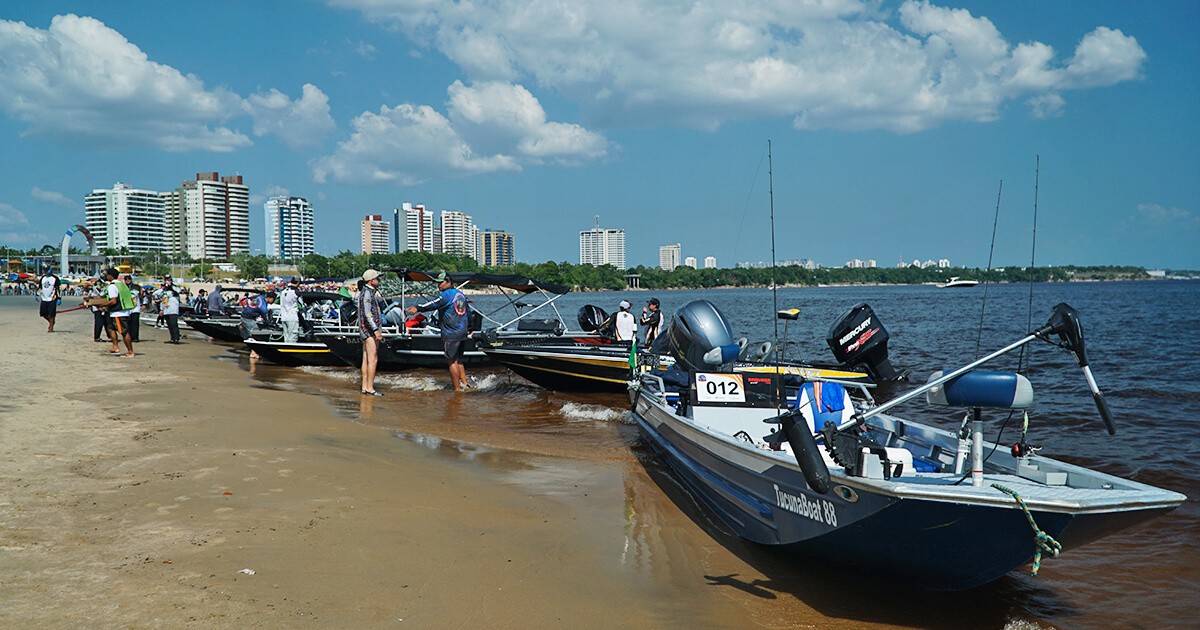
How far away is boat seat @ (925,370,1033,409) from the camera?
4.80 metres

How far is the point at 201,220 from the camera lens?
622ft

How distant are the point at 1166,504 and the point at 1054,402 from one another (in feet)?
38.3

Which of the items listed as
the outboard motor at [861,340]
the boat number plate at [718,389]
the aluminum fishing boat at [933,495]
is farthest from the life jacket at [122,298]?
the aluminum fishing boat at [933,495]

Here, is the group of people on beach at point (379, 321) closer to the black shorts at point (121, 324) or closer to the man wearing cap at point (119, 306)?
the man wearing cap at point (119, 306)

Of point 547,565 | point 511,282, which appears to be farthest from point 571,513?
point 511,282

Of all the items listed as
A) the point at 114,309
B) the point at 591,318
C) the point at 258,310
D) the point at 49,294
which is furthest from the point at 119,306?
the point at 591,318

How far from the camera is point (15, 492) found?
18.6 feet

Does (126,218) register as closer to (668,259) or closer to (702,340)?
(668,259)

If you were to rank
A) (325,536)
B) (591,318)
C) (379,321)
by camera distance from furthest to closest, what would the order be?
(591,318) → (379,321) → (325,536)

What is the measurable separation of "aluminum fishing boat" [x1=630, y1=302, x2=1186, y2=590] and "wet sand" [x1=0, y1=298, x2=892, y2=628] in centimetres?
52

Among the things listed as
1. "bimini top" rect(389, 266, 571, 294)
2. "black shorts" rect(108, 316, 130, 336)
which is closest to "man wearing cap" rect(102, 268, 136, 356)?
"black shorts" rect(108, 316, 130, 336)

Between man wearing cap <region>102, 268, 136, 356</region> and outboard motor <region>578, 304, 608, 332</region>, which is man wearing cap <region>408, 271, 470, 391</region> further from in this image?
man wearing cap <region>102, 268, 136, 356</region>

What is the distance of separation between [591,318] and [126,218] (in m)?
202

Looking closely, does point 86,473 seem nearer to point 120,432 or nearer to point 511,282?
point 120,432
